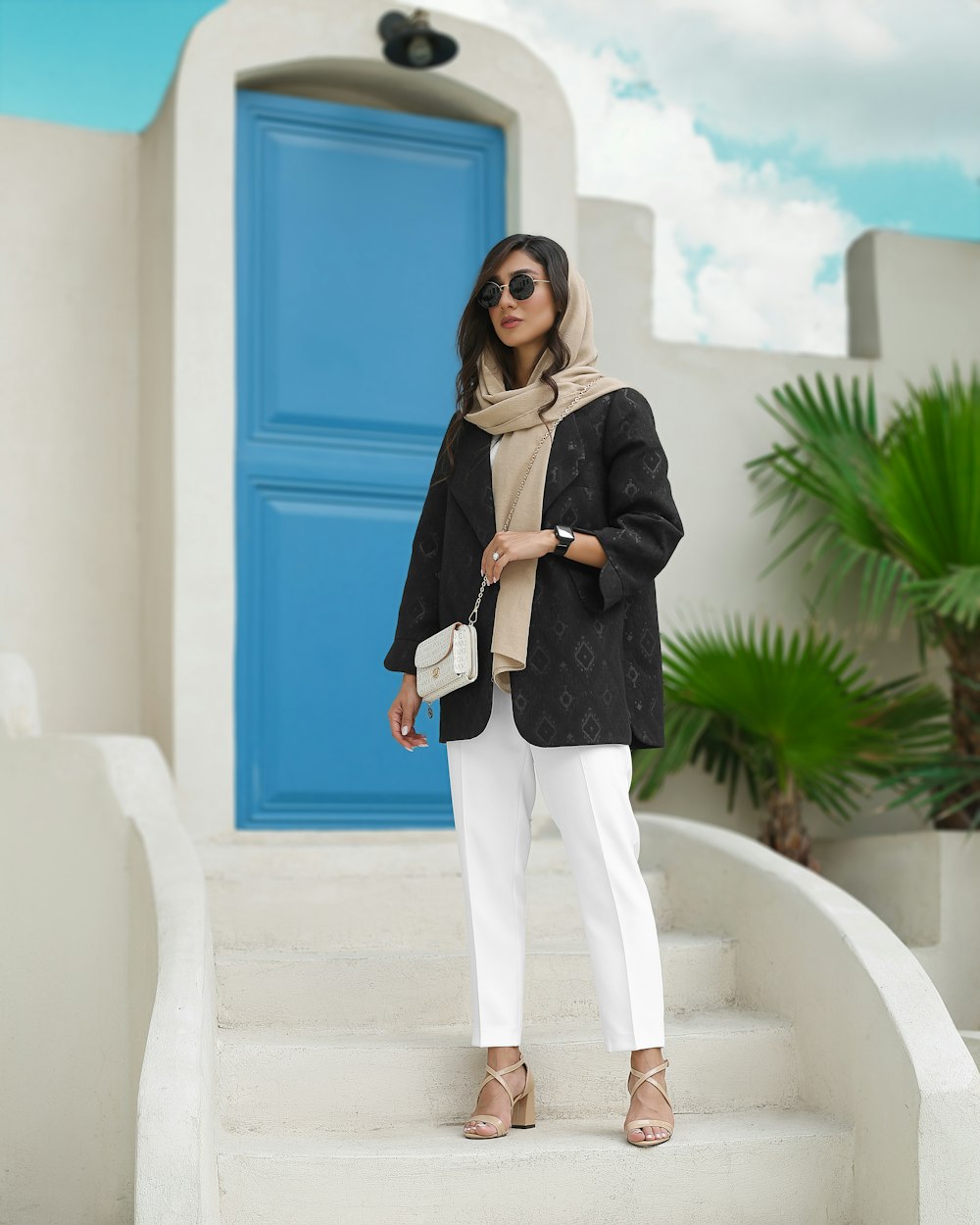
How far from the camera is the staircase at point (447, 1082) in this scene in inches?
116

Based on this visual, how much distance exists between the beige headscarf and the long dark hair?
16 mm

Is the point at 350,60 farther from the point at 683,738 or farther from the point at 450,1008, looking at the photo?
the point at 450,1008

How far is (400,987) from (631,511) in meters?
1.32

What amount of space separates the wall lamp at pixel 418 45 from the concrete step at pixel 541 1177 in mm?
3557

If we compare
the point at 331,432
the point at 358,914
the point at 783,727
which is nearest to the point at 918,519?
the point at 783,727

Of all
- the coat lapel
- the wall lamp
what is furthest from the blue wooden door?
the coat lapel

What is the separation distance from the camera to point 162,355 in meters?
5.21

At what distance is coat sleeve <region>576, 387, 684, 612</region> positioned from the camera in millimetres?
3006

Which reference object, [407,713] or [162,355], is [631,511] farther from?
A: [162,355]

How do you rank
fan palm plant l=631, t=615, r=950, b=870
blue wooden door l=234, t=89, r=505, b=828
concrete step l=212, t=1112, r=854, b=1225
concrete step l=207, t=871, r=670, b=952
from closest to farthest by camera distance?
concrete step l=212, t=1112, r=854, b=1225 < concrete step l=207, t=871, r=670, b=952 < blue wooden door l=234, t=89, r=505, b=828 < fan palm plant l=631, t=615, r=950, b=870

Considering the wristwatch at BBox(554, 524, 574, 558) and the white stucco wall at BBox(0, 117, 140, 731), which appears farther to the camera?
the white stucco wall at BBox(0, 117, 140, 731)

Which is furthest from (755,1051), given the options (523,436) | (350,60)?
(350,60)

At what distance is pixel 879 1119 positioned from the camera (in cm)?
312

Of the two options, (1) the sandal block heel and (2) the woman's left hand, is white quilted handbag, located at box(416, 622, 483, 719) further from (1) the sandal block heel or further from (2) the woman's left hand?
(1) the sandal block heel
